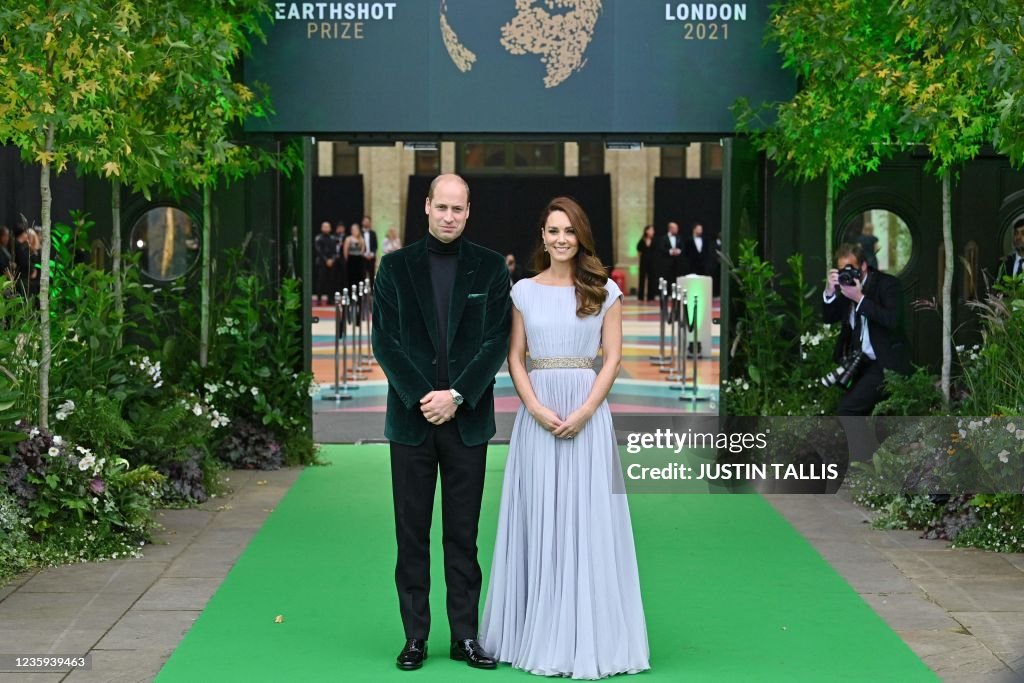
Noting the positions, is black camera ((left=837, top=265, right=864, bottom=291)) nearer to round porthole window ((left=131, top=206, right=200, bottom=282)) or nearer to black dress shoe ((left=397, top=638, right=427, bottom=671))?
round porthole window ((left=131, top=206, right=200, bottom=282))

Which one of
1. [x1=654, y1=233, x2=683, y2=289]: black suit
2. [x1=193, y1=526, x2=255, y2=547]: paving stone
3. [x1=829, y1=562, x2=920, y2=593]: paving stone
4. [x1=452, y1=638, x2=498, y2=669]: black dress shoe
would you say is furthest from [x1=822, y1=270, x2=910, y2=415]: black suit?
[x1=654, y1=233, x2=683, y2=289]: black suit

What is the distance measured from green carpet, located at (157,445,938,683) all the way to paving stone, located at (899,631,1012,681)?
0.23 feet

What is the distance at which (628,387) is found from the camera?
705 inches

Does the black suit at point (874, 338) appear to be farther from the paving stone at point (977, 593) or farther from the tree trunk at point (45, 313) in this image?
the tree trunk at point (45, 313)

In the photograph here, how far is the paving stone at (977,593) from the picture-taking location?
7.36 m

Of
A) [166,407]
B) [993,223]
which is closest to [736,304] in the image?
[993,223]

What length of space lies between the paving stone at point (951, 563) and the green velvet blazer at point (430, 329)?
311 centimetres

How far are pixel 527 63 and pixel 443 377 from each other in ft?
21.3

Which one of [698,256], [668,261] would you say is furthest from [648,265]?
[698,256]

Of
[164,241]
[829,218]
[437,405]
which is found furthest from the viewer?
[164,241]

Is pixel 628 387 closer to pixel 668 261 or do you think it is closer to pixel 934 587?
pixel 934 587

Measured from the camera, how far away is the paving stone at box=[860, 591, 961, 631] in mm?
7000

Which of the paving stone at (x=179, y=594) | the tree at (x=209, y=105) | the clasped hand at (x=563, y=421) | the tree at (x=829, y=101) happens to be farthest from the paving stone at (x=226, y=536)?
the tree at (x=829, y=101)

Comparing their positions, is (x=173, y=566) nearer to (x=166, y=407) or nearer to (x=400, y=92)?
(x=166, y=407)
